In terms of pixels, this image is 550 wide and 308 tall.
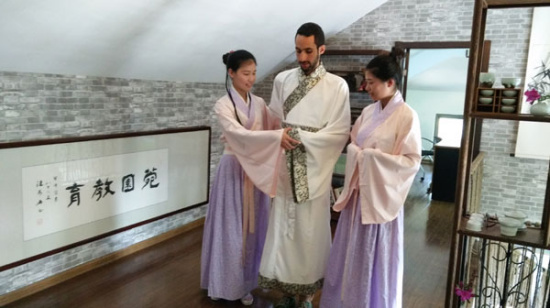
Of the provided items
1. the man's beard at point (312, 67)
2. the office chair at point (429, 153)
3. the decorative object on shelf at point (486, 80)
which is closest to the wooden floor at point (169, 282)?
the man's beard at point (312, 67)

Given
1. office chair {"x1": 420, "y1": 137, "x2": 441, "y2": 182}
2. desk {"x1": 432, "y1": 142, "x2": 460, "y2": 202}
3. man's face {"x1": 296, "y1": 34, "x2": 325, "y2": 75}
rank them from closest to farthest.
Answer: man's face {"x1": 296, "y1": 34, "x2": 325, "y2": 75} → desk {"x1": 432, "y1": 142, "x2": 460, "y2": 202} → office chair {"x1": 420, "y1": 137, "x2": 441, "y2": 182}

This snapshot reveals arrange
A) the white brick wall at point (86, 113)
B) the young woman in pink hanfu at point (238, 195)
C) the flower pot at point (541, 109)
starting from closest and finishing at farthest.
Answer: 1. the flower pot at point (541, 109)
2. the young woman in pink hanfu at point (238, 195)
3. the white brick wall at point (86, 113)

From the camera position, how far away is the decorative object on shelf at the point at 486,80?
1837mm

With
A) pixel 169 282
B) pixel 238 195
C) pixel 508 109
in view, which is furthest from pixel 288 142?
pixel 169 282

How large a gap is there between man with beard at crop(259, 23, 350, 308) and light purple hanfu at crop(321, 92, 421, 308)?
0.13m

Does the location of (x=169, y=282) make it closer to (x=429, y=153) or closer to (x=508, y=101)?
(x=508, y=101)

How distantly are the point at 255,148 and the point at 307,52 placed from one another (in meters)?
0.58

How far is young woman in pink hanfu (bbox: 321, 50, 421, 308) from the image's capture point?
2.04 m

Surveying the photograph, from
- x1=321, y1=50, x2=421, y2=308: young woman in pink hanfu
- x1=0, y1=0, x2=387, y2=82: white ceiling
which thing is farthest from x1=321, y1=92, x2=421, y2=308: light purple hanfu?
x1=0, y1=0, x2=387, y2=82: white ceiling

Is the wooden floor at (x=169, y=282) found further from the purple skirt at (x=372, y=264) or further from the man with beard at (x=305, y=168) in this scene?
the purple skirt at (x=372, y=264)

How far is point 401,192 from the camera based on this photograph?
2.10 m

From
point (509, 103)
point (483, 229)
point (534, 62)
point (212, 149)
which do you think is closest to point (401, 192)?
point (483, 229)

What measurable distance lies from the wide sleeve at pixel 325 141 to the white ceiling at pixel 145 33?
48.3 inches

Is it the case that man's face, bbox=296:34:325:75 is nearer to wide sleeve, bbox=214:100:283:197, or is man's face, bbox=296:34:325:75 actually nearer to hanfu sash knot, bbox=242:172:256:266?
wide sleeve, bbox=214:100:283:197
